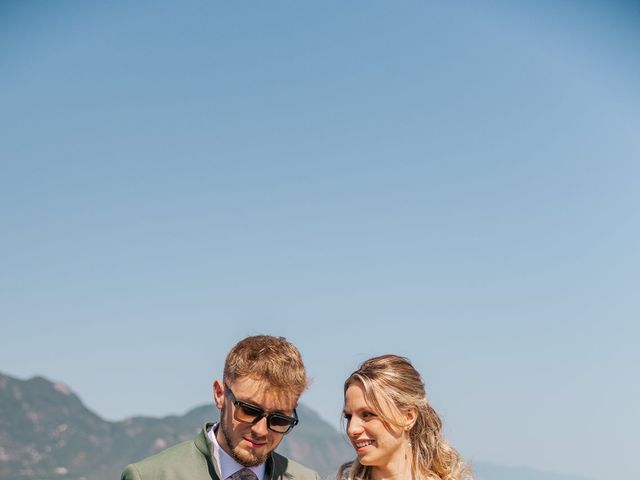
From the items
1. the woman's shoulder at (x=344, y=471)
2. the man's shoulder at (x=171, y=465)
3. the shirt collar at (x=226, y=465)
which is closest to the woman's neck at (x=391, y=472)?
the woman's shoulder at (x=344, y=471)

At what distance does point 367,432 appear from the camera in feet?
30.4

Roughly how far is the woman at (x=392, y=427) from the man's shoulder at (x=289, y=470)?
384mm

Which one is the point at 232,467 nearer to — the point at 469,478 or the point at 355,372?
the point at 355,372

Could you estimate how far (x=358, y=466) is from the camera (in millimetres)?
9523

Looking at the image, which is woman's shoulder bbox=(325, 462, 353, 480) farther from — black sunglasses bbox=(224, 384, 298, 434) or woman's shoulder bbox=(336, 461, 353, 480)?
black sunglasses bbox=(224, 384, 298, 434)

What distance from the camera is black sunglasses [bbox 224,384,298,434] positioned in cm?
866

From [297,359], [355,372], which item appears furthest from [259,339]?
[355,372]

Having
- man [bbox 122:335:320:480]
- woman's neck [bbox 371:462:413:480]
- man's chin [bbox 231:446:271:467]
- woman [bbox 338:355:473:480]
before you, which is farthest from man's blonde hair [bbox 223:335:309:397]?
woman's neck [bbox 371:462:413:480]

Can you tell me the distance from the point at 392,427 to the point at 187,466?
7.45ft

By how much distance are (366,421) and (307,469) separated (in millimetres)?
1022

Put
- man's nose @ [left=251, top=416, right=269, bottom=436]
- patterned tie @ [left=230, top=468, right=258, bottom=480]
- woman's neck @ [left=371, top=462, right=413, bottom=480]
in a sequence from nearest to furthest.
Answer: man's nose @ [left=251, top=416, right=269, bottom=436] < patterned tie @ [left=230, top=468, right=258, bottom=480] < woman's neck @ [left=371, top=462, right=413, bottom=480]

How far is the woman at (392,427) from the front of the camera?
9.26 m

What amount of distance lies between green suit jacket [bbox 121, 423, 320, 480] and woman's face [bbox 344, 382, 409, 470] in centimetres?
88

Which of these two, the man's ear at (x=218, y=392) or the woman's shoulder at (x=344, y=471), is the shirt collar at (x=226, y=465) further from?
the woman's shoulder at (x=344, y=471)
